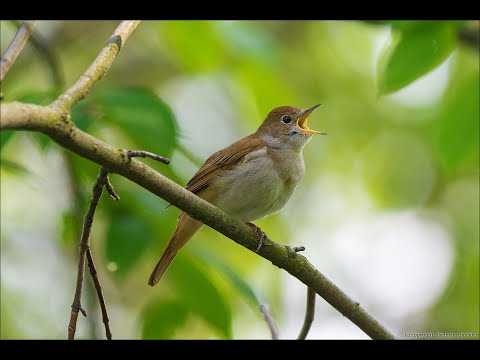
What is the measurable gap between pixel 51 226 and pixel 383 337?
25.7 feet

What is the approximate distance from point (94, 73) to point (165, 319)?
2505 mm

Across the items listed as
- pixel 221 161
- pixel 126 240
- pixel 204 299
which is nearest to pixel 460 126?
pixel 221 161

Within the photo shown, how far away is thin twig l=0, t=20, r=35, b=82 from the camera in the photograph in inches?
90.2

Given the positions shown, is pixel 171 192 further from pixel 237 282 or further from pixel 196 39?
pixel 196 39

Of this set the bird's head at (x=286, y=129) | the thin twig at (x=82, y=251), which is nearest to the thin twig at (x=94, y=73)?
the thin twig at (x=82, y=251)

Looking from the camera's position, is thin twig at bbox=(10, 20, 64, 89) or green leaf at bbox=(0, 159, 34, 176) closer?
green leaf at bbox=(0, 159, 34, 176)

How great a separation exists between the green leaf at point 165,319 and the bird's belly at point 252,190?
0.88 m

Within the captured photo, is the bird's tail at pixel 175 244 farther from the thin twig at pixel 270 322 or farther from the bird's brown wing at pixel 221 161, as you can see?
the thin twig at pixel 270 322

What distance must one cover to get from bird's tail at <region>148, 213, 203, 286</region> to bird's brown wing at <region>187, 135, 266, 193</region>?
0.47 metres

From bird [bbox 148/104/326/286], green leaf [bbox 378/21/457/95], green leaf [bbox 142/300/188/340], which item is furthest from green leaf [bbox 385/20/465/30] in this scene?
green leaf [bbox 142/300/188/340]

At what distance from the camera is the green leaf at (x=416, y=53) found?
4.42 m

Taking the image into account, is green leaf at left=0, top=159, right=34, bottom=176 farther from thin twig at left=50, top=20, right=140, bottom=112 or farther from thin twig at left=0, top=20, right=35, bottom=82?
thin twig at left=0, top=20, right=35, bottom=82
